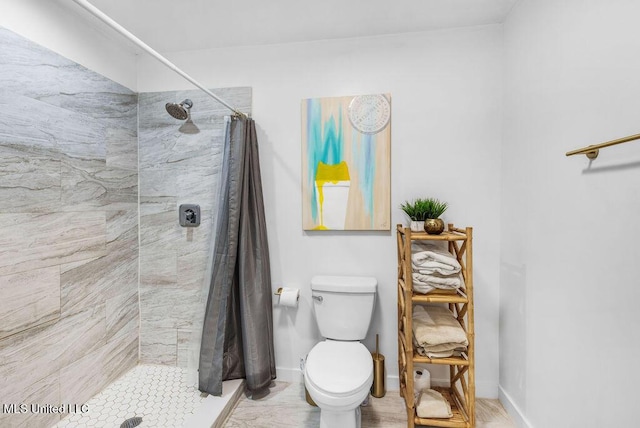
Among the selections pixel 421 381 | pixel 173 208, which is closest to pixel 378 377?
pixel 421 381

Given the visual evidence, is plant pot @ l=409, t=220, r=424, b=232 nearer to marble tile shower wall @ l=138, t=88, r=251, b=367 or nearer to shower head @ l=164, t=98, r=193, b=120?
marble tile shower wall @ l=138, t=88, r=251, b=367

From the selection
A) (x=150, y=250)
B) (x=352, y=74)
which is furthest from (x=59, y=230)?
(x=352, y=74)

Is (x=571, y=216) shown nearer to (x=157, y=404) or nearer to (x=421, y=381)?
(x=421, y=381)

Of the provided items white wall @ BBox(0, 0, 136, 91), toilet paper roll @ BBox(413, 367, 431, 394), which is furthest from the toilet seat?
white wall @ BBox(0, 0, 136, 91)

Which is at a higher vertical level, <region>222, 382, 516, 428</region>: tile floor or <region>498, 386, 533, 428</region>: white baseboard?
<region>498, 386, 533, 428</region>: white baseboard

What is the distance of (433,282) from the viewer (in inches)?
59.1

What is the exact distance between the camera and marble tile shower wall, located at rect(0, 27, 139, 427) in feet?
4.30

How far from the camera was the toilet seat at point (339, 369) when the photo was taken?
131 centimetres

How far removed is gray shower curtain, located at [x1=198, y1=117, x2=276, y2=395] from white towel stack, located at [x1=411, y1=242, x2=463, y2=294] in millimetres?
918

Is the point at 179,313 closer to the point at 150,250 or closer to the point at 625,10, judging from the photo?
the point at 150,250

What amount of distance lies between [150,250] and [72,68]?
45.4 inches

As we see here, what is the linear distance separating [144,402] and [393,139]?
6.98 feet

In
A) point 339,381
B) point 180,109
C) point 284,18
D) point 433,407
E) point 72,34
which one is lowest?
point 433,407

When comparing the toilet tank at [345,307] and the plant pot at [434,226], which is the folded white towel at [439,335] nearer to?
the toilet tank at [345,307]
